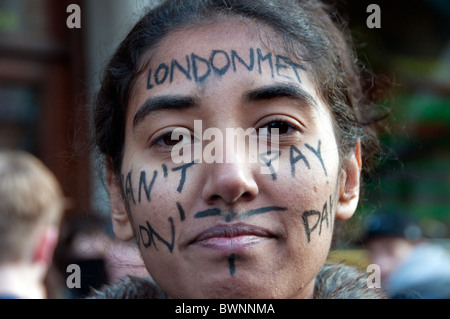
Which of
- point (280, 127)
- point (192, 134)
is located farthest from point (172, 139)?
point (280, 127)

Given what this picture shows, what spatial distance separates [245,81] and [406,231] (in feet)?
11.5

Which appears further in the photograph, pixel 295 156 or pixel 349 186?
pixel 349 186

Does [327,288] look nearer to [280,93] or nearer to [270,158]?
[270,158]

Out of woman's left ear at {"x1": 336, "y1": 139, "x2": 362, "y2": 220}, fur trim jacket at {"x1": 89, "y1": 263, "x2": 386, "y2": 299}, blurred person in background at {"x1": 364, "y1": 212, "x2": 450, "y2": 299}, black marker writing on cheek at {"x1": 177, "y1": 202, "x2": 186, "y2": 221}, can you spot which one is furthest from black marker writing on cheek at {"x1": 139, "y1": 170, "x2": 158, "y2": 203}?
blurred person in background at {"x1": 364, "y1": 212, "x2": 450, "y2": 299}

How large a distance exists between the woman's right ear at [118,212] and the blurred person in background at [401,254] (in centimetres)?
232

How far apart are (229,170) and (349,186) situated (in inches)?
21.7

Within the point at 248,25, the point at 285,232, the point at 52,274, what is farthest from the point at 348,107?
the point at 52,274

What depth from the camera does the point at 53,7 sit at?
5.09 m

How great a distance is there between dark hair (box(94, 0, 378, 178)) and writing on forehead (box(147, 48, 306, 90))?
6cm

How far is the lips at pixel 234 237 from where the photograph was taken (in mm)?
1454

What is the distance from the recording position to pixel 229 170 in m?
1.45

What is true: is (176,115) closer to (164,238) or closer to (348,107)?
(164,238)

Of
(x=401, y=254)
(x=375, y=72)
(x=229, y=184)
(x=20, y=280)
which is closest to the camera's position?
(x=229, y=184)

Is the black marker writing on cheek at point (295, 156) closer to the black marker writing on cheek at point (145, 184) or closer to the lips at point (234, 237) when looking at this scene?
the lips at point (234, 237)
